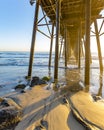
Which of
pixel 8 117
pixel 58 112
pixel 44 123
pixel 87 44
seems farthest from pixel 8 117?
pixel 87 44

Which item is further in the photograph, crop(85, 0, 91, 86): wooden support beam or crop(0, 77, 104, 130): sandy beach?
crop(85, 0, 91, 86): wooden support beam

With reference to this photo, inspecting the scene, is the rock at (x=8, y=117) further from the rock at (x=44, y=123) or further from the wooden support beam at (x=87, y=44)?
the wooden support beam at (x=87, y=44)

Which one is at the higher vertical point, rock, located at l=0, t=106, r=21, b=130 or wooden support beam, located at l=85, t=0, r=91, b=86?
wooden support beam, located at l=85, t=0, r=91, b=86

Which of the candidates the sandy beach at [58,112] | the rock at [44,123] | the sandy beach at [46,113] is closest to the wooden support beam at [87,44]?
the sandy beach at [58,112]

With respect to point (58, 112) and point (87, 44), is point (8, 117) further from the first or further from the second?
point (87, 44)

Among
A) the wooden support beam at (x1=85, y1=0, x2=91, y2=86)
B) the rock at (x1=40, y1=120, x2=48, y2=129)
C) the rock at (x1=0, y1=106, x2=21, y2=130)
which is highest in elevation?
the wooden support beam at (x1=85, y1=0, x2=91, y2=86)

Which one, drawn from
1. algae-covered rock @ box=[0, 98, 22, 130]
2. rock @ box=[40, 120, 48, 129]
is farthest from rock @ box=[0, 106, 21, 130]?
rock @ box=[40, 120, 48, 129]

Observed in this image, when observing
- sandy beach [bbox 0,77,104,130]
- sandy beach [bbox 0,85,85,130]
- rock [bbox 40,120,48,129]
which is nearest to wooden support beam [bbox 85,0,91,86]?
sandy beach [bbox 0,77,104,130]

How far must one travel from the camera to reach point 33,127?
103 inches

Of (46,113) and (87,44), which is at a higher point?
(87,44)

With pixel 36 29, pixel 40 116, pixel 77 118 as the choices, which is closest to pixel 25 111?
pixel 40 116

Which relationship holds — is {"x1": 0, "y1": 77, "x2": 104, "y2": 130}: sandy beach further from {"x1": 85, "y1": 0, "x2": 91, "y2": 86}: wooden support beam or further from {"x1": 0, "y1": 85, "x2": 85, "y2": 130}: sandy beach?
{"x1": 85, "y1": 0, "x2": 91, "y2": 86}: wooden support beam

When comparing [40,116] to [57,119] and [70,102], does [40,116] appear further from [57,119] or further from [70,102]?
[70,102]

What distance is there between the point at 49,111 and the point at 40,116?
11.3 inches
